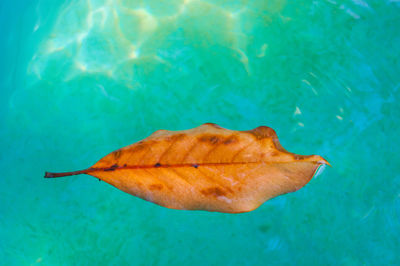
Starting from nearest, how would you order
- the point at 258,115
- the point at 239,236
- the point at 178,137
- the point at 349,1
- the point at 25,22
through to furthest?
the point at 178,137
the point at 239,236
the point at 258,115
the point at 349,1
the point at 25,22

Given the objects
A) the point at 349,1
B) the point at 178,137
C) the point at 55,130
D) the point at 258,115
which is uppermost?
the point at 349,1

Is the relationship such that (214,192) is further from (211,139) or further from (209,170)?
(211,139)

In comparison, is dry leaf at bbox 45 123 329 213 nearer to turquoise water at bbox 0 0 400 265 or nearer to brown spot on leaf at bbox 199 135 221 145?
brown spot on leaf at bbox 199 135 221 145

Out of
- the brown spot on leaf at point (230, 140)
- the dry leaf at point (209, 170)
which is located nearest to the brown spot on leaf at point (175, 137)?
the dry leaf at point (209, 170)

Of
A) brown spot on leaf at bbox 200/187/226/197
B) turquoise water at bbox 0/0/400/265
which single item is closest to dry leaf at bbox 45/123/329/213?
brown spot on leaf at bbox 200/187/226/197

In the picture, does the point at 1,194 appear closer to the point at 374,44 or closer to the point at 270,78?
the point at 270,78

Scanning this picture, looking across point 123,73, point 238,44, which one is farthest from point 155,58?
point 238,44
